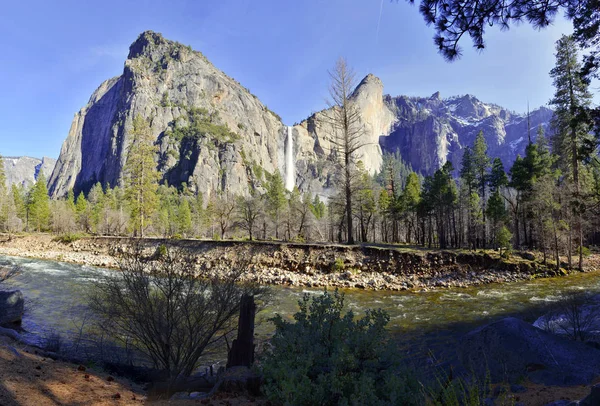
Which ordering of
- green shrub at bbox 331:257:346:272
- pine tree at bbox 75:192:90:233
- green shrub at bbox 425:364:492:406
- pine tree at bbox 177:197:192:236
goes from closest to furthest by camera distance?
green shrub at bbox 425:364:492:406 < green shrub at bbox 331:257:346:272 < pine tree at bbox 177:197:192:236 < pine tree at bbox 75:192:90:233

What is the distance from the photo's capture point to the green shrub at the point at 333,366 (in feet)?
11.9

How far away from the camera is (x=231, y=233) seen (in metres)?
69.1

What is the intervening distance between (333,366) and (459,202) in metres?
46.9

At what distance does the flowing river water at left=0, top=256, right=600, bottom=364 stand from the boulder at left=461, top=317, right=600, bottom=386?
16.3 feet

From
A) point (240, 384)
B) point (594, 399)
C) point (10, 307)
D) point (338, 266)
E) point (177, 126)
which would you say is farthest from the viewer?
point (177, 126)

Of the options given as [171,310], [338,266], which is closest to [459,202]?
[338,266]

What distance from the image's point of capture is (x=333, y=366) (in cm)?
396

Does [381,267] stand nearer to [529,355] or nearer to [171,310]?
[529,355]

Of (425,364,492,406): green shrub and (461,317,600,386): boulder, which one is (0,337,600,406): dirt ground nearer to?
(461,317,600,386): boulder

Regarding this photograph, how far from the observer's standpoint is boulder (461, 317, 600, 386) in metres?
5.98

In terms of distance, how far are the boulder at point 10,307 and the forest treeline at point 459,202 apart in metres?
19.7

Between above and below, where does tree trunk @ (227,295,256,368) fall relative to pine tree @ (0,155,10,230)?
below

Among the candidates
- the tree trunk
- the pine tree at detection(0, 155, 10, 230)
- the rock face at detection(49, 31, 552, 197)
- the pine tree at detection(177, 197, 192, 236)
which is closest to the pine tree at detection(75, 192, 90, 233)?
the pine tree at detection(0, 155, 10, 230)

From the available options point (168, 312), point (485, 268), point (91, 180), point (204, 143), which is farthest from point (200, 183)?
point (168, 312)
